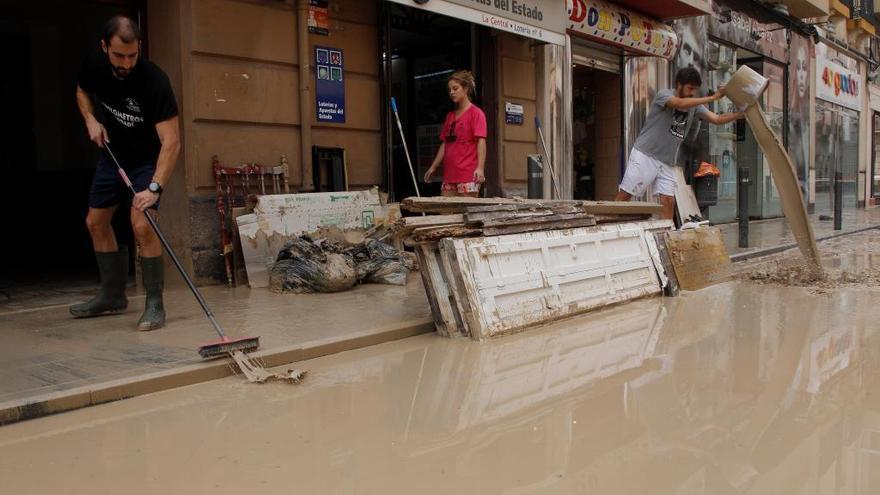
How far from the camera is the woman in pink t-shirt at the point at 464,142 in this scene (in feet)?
22.4

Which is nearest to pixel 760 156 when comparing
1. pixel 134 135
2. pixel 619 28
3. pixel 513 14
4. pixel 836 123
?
pixel 836 123

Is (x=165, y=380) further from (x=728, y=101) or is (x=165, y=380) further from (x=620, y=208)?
(x=728, y=101)

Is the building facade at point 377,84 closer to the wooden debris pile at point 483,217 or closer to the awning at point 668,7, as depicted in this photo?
the awning at point 668,7

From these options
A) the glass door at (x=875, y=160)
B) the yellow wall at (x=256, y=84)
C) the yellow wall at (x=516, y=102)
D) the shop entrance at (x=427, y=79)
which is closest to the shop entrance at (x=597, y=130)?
the yellow wall at (x=516, y=102)

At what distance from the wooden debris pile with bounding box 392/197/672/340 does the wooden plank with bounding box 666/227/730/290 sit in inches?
12.2

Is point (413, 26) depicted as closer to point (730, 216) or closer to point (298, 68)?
point (298, 68)

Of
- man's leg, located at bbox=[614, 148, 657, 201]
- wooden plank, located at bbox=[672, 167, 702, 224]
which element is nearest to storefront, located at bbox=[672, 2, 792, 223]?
wooden plank, located at bbox=[672, 167, 702, 224]

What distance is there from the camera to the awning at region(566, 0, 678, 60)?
34.1ft

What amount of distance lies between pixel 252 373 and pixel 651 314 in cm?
300

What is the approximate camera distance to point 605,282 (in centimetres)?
571

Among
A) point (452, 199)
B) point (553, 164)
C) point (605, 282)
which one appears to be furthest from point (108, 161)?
point (553, 164)

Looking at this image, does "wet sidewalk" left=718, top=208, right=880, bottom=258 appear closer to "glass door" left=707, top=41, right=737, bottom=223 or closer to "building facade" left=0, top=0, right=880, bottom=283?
"glass door" left=707, top=41, right=737, bottom=223

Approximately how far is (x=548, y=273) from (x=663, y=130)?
2810mm

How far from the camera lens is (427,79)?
10180 mm
